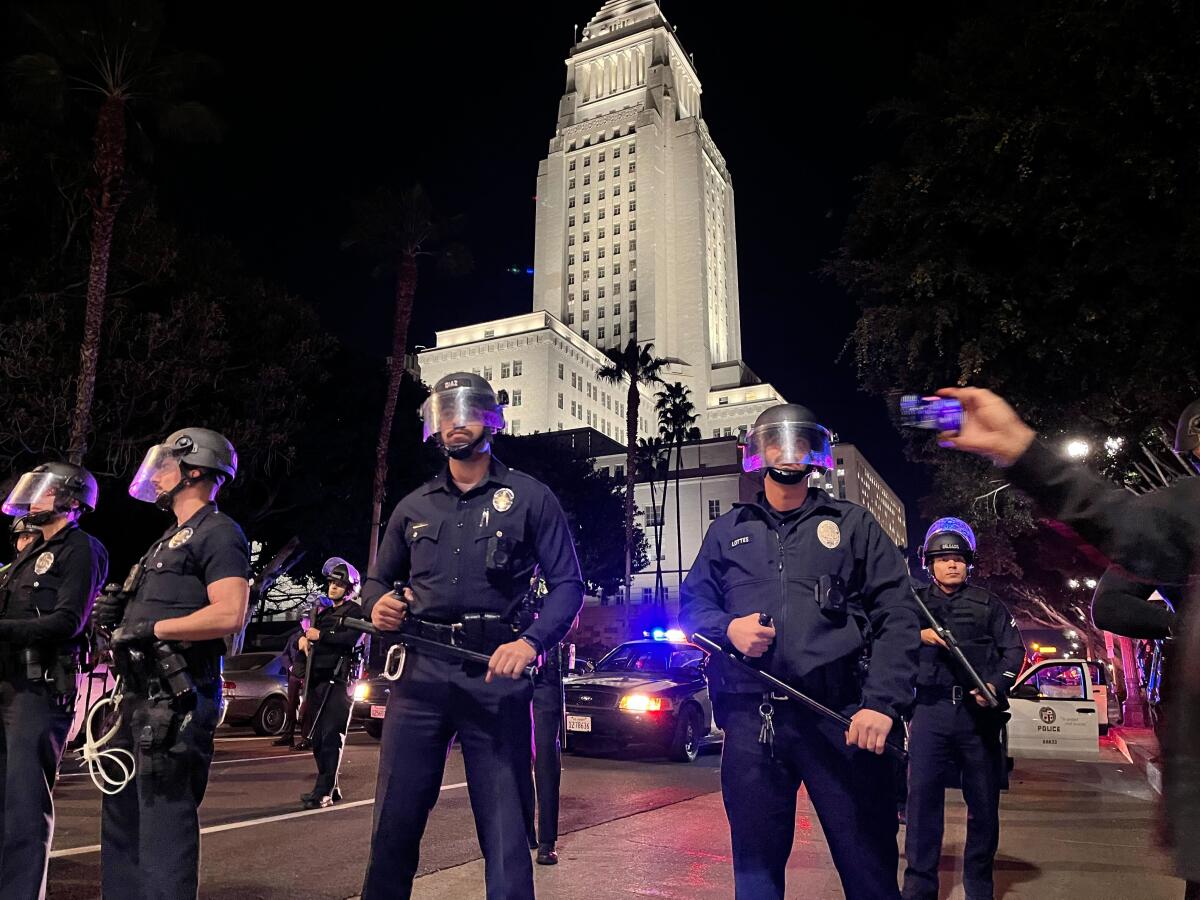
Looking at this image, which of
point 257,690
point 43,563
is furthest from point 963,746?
point 257,690

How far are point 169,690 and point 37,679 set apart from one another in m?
0.96

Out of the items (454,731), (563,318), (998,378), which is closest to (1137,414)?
(998,378)

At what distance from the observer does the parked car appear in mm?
15414

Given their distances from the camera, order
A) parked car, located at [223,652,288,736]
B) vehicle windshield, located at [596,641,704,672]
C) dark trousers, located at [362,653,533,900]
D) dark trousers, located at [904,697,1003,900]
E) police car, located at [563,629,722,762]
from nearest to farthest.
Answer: dark trousers, located at [362,653,533,900] → dark trousers, located at [904,697,1003,900] → police car, located at [563,629,722,762] → vehicle windshield, located at [596,641,704,672] → parked car, located at [223,652,288,736]

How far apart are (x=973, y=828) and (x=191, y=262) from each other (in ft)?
73.5

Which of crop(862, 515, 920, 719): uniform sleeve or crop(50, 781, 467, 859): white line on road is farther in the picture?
crop(50, 781, 467, 859): white line on road

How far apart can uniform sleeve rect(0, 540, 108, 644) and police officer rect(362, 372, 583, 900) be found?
150 cm

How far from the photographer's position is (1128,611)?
3230mm

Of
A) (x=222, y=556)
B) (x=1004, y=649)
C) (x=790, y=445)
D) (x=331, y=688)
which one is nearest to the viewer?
(x=222, y=556)

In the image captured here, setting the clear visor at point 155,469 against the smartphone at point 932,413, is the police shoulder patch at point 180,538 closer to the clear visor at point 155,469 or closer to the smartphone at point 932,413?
the clear visor at point 155,469

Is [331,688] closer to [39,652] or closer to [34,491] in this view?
[34,491]

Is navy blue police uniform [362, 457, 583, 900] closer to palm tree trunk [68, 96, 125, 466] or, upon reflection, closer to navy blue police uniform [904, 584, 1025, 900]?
navy blue police uniform [904, 584, 1025, 900]

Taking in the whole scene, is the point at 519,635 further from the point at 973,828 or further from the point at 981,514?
→ the point at 981,514

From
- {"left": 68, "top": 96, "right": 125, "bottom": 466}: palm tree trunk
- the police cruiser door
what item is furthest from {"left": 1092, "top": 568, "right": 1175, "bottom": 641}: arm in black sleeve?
{"left": 68, "top": 96, "right": 125, "bottom": 466}: palm tree trunk
